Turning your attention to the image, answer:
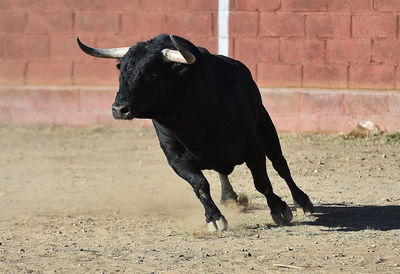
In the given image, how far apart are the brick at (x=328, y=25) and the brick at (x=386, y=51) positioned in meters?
0.38

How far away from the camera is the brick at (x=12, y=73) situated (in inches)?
490

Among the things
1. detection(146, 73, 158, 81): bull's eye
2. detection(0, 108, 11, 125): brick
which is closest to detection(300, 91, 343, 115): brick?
detection(0, 108, 11, 125): brick

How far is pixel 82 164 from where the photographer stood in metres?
9.97

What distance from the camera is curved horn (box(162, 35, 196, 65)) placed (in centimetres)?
605

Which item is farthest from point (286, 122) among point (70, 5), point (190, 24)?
point (70, 5)

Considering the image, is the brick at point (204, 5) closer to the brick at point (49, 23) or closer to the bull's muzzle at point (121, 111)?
the brick at point (49, 23)

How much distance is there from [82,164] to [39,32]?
3060 millimetres

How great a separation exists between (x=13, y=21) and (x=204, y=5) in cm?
269

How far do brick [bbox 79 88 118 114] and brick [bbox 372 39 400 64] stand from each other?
344 cm

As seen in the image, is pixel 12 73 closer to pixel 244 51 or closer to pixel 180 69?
pixel 244 51

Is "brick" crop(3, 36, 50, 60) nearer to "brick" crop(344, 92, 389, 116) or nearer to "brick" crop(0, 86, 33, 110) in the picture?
"brick" crop(0, 86, 33, 110)

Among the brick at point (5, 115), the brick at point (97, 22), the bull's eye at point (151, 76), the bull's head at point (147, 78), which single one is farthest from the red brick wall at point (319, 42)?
the bull's eye at point (151, 76)

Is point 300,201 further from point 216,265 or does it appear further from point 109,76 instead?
point 109,76

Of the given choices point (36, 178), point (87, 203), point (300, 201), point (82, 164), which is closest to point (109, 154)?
point (82, 164)
